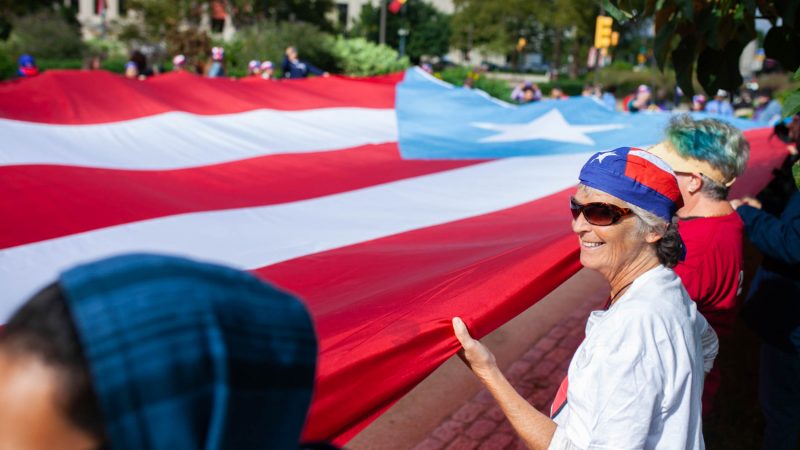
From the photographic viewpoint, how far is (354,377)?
5.40 ft

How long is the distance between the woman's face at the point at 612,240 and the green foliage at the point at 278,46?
22.1 metres

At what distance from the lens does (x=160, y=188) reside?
372 cm

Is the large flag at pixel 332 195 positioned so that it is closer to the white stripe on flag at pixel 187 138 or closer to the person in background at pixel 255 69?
the white stripe on flag at pixel 187 138

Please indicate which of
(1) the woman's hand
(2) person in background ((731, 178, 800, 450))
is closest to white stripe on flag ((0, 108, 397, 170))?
(1) the woman's hand

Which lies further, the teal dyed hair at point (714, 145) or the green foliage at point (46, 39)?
the green foliage at point (46, 39)

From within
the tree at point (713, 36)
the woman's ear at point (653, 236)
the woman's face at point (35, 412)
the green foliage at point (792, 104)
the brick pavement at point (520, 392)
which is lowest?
the brick pavement at point (520, 392)

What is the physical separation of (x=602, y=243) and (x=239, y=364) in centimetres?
138

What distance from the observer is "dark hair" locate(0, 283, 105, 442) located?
69 centimetres

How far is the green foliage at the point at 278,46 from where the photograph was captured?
24.2 meters

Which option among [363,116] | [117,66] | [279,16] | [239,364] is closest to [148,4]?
[279,16]

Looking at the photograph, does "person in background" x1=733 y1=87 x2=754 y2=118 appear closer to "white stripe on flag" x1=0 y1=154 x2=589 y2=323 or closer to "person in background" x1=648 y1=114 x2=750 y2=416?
"white stripe on flag" x1=0 y1=154 x2=589 y2=323

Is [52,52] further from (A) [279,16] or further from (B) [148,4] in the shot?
(A) [279,16]

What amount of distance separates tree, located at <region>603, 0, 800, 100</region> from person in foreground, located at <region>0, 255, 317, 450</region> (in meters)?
2.44

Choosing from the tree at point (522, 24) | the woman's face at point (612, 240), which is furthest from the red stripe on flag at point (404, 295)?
the tree at point (522, 24)
